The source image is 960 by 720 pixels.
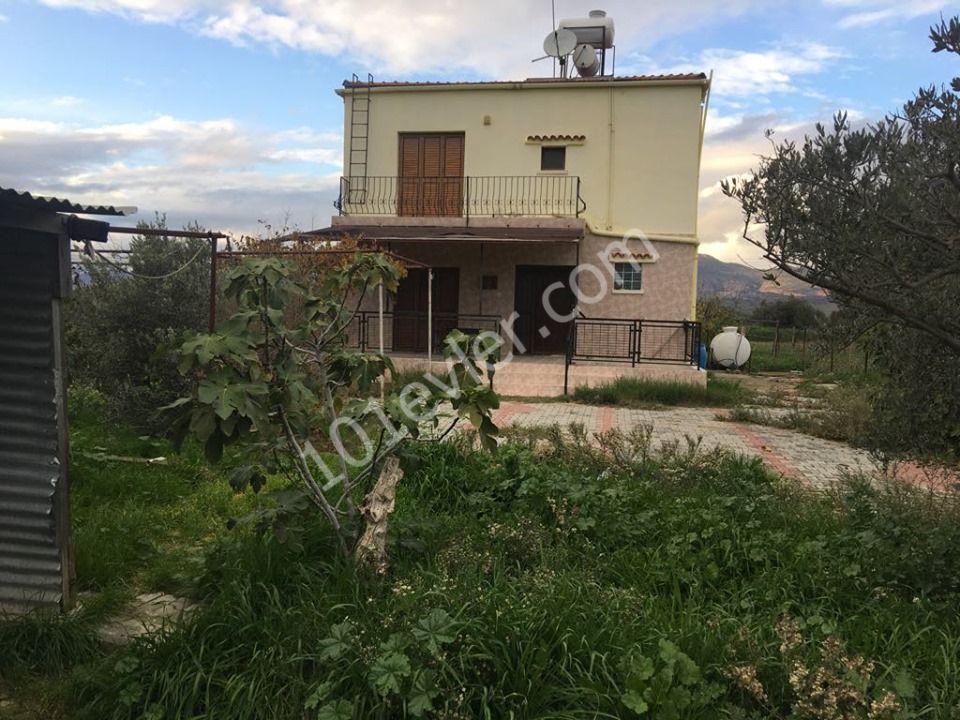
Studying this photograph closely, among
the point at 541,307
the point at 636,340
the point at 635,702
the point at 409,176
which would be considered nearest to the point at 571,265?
the point at 541,307

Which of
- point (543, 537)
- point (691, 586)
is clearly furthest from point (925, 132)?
point (543, 537)

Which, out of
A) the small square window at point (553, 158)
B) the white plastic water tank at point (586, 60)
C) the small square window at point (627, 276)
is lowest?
the small square window at point (627, 276)

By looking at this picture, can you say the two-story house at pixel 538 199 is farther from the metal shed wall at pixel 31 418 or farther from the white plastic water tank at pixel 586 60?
the metal shed wall at pixel 31 418

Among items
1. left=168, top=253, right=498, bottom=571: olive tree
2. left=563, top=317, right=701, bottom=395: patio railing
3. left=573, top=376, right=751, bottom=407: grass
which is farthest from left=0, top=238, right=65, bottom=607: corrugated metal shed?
left=563, top=317, right=701, bottom=395: patio railing

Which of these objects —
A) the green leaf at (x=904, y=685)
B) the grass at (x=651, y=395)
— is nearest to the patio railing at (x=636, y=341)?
the grass at (x=651, y=395)

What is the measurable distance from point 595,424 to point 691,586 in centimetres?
643

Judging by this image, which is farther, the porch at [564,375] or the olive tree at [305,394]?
the porch at [564,375]

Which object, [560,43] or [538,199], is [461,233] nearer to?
[538,199]

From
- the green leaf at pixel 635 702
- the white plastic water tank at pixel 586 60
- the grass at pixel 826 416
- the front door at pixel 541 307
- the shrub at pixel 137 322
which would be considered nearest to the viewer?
the green leaf at pixel 635 702

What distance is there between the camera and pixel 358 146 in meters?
16.2

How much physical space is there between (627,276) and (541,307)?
7.00 ft

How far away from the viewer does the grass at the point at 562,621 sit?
7.80 feet

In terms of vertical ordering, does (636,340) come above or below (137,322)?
below

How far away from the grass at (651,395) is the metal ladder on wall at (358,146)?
25.7 ft
